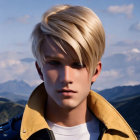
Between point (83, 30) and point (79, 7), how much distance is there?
0.74 m

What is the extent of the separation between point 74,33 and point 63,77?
1009 millimetres

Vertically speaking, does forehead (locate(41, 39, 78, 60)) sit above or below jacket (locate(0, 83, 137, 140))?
above

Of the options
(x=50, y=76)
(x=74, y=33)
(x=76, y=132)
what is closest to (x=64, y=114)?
(x=76, y=132)

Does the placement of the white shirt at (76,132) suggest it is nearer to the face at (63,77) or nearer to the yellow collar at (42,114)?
the yellow collar at (42,114)

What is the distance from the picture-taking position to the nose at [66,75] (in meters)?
6.42

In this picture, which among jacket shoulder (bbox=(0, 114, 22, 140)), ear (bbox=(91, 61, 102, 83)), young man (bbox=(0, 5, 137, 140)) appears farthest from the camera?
ear (bbox=(91, 61, 102, 83))

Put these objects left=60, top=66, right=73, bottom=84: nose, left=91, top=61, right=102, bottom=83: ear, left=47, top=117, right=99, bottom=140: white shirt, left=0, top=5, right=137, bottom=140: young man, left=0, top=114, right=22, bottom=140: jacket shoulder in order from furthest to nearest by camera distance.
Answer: left=91, top=61, right=102, bottom=83: ear, left=47, top=117, right=99, bottom=140: white shirt, left=0, top=114, right=22, bottom=140: jacket shoulder, left=0, top=5, right=137, bottom=140: young man, left=60, top=66, right=73, bottom=84: nose

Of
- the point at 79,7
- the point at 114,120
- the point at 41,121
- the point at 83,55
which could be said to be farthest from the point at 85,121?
the point at 79,7

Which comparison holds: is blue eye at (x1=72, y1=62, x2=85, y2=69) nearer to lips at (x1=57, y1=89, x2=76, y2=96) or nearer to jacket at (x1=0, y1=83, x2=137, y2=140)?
lips at (x1=57, y1=89, x2=76, y2=96)

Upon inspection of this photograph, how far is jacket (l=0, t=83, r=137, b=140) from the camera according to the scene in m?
6.69

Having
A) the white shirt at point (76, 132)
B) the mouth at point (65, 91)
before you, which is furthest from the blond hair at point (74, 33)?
the white shirt at point (76, 132)

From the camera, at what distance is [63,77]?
253 inches

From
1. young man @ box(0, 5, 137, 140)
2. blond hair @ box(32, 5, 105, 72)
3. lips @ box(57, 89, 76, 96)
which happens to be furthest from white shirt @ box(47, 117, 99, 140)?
blond hair @ box(32, 5, 105, 72)

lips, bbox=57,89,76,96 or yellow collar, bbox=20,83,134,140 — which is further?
yellow collar, bbox=20,83,134,140
